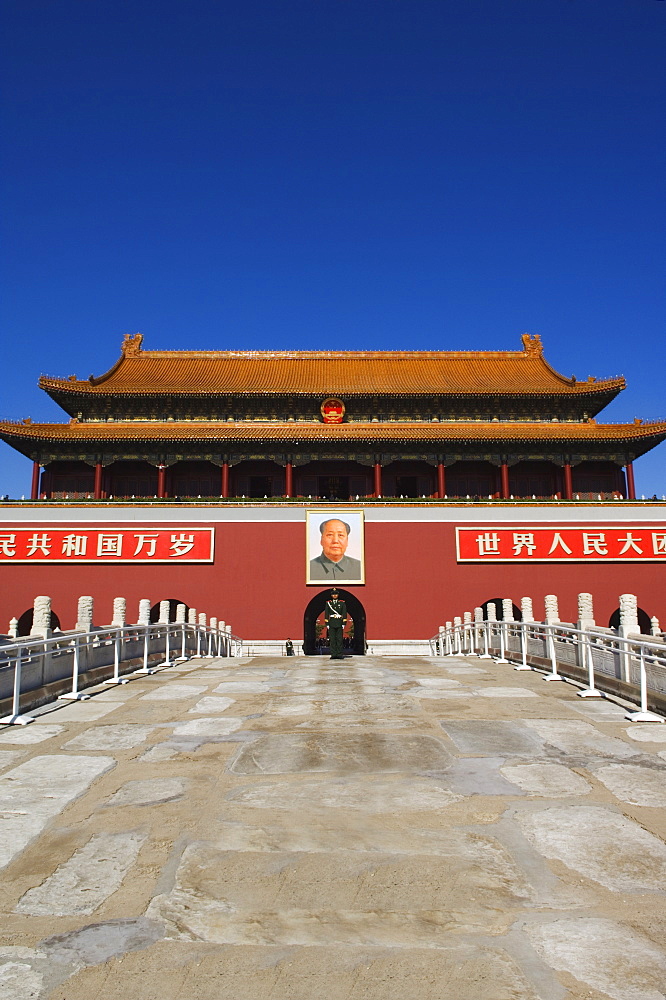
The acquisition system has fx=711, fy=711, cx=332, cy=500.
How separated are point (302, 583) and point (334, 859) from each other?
20480 millimetres

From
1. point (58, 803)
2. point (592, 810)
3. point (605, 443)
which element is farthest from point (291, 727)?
point (605, 443)

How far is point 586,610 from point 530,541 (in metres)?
13.7

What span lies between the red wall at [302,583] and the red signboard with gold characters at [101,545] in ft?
0.94

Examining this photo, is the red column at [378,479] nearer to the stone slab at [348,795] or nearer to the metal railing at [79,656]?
the metal railing at [79,656]

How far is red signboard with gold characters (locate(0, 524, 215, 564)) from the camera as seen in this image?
24.5 m

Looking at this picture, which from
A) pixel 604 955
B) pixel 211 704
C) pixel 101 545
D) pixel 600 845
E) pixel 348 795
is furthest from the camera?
pixel 101 545

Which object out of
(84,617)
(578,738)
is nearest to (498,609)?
(84,617)

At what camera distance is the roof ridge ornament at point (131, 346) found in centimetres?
3275

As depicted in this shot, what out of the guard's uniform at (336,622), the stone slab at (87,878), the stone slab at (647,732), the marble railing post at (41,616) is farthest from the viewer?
the guard's uniform at (336,622)

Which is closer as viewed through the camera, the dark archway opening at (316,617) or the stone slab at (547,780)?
the stone slab at (547,780)

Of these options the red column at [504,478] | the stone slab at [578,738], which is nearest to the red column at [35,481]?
the red column at [504,478]

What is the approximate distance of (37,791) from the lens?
512 cm

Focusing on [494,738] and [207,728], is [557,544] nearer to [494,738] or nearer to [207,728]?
[494,738]

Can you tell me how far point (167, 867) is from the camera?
3.79 m
